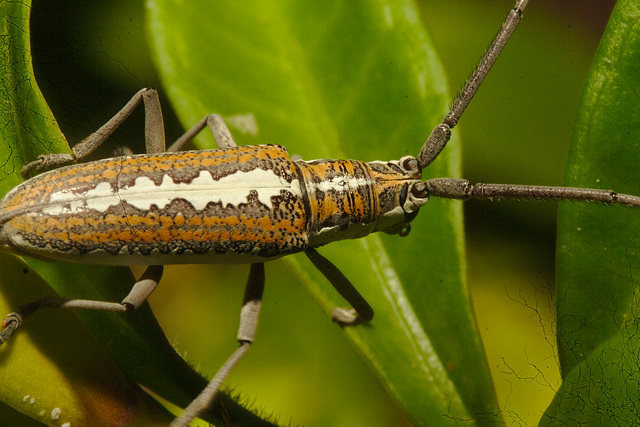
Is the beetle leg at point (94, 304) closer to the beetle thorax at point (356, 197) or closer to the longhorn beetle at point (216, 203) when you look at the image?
the longhorn beetle at point (216, 203)

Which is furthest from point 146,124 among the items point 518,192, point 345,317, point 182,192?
point 518,192

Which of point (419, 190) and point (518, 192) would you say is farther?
point (419, 190)

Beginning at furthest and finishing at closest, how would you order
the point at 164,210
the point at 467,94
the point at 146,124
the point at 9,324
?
1. the point at 146,124
2. the point at 467,94
3. the point at 164,210
4. the point at 9,324

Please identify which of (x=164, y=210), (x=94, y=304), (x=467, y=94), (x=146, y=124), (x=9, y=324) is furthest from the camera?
(x=146, y=124)

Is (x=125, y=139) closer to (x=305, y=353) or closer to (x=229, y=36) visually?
(x=229, y=36)

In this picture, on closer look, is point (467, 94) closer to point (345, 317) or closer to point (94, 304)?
point (345, 317)

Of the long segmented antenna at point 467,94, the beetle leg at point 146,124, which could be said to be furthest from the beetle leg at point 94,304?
the long segmented antenna at point 467,94

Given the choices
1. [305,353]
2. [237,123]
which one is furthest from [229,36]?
[305,353]
